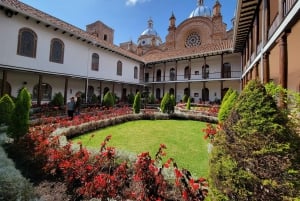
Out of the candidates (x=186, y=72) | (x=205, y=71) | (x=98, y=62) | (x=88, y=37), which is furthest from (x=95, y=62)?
(x=205, y=71)

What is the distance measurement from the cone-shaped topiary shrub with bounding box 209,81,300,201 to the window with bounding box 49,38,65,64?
59.6ft

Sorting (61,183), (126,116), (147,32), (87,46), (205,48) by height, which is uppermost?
(147,32)

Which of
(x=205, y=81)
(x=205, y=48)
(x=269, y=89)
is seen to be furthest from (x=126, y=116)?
(x=205, y=48)

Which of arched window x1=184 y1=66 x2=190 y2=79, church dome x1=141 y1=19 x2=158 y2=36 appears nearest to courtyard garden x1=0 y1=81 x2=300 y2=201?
arched window x1=184 y1=66 x2=190 y2=79

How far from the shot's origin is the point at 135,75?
2848cm

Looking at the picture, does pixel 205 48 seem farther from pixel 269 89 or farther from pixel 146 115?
pixel 269 89

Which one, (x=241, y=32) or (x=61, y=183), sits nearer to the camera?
(x=61, y=183)

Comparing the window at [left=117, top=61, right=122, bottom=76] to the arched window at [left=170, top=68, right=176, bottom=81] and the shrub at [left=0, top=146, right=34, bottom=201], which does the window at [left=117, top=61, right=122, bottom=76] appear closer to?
the arched window at [left=170, top=68, right=176, bottom=81]

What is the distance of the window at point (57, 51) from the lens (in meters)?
17.0

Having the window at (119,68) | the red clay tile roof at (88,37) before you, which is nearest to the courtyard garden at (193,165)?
the red clay tile roof at (88,37)

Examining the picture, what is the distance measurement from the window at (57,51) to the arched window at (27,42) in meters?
1.56

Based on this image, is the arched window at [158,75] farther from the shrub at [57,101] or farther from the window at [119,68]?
the shrub at [57,101]

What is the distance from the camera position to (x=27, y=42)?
15.1 metres

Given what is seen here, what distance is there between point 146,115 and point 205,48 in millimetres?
16076
